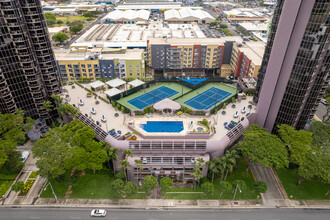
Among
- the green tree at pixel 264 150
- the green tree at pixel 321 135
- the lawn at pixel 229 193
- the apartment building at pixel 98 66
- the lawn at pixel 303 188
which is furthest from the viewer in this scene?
the apartment building at pixel 98 66

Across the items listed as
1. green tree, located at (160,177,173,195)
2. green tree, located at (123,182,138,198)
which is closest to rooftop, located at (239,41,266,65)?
green tree, located at (160,177,173,195)

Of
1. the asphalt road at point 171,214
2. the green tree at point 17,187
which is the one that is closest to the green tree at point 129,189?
the asphalt road at point 171,214

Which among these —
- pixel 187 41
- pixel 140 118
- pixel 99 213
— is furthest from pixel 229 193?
pixel 187 41

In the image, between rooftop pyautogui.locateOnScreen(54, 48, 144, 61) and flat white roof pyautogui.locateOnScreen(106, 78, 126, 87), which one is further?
rooftop pyautogui.locateOnScreen(54, 48, 144, 61)

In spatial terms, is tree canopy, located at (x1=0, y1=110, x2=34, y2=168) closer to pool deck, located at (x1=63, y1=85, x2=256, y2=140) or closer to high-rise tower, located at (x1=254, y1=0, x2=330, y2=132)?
pool deck, located at (x1=63, y1=85, x2=256, y2=140)

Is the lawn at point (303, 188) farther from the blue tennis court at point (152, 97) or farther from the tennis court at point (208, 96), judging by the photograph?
the blue tennis court at point (152, 97)

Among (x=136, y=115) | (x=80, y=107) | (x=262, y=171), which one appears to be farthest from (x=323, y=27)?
(x=80, y=107)

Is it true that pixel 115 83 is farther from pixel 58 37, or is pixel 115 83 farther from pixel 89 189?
pixel 58 37
